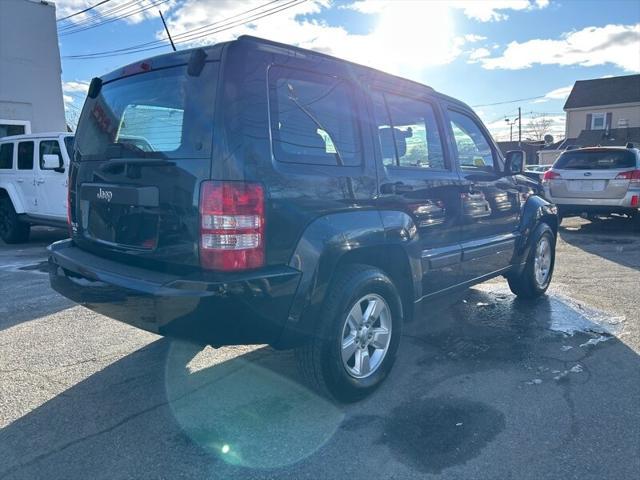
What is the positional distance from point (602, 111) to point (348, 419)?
132ft

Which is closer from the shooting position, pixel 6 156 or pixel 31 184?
pixel 31 184

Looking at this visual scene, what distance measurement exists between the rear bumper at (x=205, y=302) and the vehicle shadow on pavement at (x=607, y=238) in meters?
6.38

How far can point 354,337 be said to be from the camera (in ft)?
10.7

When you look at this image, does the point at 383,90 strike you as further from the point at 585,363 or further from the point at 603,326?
the point at 603,326

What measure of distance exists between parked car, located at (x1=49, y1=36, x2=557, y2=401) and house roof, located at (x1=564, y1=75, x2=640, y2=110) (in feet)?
126

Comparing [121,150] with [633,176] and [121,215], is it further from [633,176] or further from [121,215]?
[633,176]

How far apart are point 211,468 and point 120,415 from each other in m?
0.85

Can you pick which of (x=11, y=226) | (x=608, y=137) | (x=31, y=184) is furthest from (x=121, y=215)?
(x=608, y=137)

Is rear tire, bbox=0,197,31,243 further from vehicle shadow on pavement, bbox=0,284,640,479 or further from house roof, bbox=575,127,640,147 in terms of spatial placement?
house roof, bbox=575,127,640,147

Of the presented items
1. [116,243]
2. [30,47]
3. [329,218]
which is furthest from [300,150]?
[30,47]

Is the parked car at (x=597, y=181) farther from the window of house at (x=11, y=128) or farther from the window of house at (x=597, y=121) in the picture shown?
the window of house at (x=597, y=121)

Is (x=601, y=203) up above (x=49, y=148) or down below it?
below

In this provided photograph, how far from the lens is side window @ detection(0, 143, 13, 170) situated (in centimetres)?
947

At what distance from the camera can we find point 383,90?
3.60m
